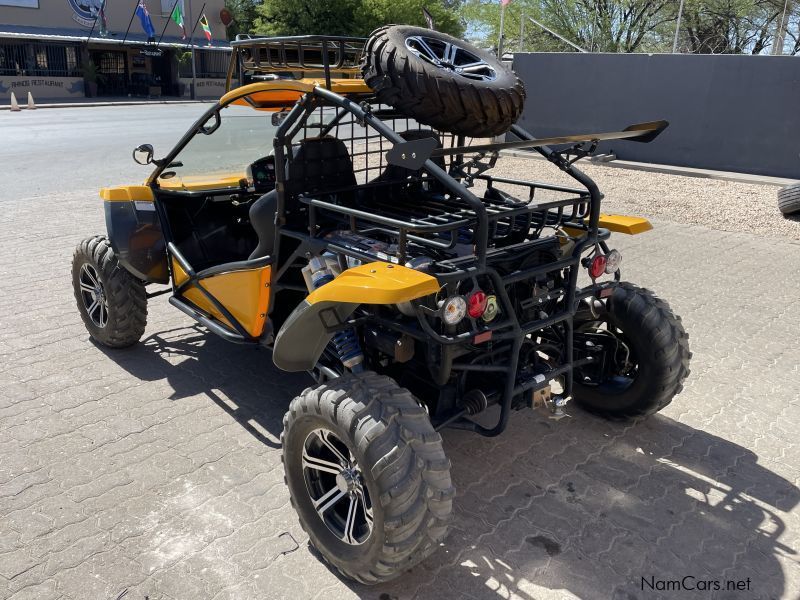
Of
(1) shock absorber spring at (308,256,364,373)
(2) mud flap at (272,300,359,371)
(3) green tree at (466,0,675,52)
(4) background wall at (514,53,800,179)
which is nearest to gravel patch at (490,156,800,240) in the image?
(4) background wall at (514,53,800,179)

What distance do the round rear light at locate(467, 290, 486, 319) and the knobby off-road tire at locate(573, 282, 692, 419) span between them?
4.01 feet

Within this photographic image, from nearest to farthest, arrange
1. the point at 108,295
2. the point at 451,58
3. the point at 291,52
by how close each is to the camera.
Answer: the point at 451,58
the point at 291,52
the point at 108,295

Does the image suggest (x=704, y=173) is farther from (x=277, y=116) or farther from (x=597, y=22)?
(x=597, y=22)

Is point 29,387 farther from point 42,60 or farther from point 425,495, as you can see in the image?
point 42,60

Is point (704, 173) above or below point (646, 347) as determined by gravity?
below

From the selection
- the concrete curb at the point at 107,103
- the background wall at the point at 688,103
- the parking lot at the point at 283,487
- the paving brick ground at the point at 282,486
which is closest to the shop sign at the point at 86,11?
the concrete curb at the point at 107,103

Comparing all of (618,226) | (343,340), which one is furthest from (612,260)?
(343,340)

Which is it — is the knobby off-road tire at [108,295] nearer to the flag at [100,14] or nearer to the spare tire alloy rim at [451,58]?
the spare tire alloy rim at [451,58]

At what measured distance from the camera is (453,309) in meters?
2.85

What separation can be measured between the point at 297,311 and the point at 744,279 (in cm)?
595

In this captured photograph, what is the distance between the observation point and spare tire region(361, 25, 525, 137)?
3062 millimetres

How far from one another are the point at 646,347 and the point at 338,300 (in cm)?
198

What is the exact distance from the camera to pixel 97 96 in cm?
3822

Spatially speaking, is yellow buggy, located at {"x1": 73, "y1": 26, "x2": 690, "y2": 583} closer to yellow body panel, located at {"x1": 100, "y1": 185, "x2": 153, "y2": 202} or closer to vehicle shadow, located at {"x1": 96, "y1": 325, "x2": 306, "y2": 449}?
yellow body panel, located at {"x1": 100, "y1": 185, "x2": 153, "y2": 202}
